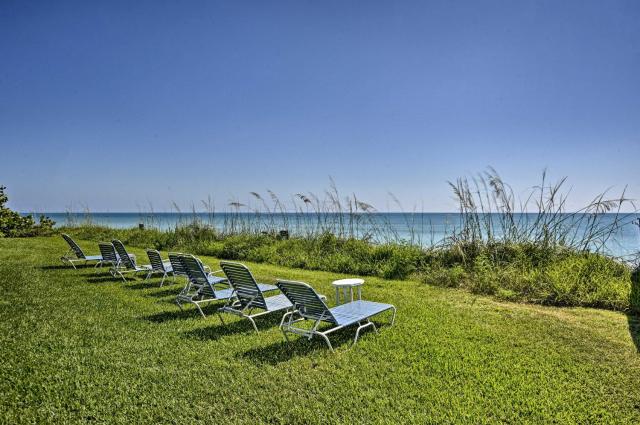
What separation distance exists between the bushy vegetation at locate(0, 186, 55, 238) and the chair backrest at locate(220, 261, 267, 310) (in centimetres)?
1557

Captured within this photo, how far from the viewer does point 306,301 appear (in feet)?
12.8

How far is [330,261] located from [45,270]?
6.55 metres

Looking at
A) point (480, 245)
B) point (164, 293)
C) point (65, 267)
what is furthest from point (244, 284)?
point (65, 267)

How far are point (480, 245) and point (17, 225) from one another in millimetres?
18392

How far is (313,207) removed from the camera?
10.9 meters

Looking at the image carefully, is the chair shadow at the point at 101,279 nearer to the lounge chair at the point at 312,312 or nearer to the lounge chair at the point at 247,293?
the lounge chair at the point at 247,293

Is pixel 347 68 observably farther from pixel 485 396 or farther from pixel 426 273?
pixel 485 396

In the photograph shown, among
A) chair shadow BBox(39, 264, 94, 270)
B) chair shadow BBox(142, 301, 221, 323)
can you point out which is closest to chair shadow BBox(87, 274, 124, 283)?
chair shadow BBox(39, 264, 94, 270)

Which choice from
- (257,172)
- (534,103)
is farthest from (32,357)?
(257,172)

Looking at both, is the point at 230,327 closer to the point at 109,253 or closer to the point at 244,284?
the point at 244,284

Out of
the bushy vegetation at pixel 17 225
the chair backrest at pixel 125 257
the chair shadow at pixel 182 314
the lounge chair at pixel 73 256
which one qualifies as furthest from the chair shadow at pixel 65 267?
the bushy vegetation at pixel 17 225

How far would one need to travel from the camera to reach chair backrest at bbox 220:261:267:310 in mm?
4586

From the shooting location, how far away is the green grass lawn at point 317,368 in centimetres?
262

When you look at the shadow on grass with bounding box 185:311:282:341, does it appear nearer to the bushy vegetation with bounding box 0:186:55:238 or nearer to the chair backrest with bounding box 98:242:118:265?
the chair backrest with bounding box 98:242:118:265
